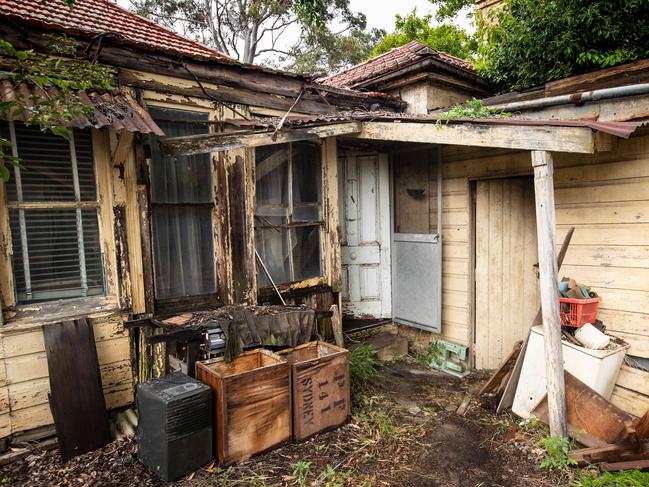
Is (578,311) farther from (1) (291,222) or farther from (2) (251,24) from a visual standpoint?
(2) (251,24)

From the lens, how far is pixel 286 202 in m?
5.06

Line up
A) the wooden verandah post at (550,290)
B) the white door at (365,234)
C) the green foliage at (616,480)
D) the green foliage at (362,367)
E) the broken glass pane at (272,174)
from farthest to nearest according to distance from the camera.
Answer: the white door at (365,234) < the broken glass pane at (272,174) < the green foliage at (362,367) < the wooden verandah post at (550,290) < the green foliage at (616,480)

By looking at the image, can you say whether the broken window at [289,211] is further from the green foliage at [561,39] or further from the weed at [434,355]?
the green foliage at [561,39]

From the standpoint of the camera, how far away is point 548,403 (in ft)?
11.4

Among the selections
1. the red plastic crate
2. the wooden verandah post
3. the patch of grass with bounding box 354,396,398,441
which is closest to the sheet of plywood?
the wooden verandah post

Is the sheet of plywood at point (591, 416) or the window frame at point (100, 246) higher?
the window frame at point (100, 246)

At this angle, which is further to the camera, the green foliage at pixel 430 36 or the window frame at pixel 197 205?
the green foliage at pixel 430 36

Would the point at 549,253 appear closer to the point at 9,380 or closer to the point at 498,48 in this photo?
the point at 498,48

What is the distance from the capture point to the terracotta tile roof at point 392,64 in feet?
18.8

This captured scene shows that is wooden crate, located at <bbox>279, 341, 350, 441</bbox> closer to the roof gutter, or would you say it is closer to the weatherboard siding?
the weatherboard siding

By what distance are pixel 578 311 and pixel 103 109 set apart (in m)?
4.45

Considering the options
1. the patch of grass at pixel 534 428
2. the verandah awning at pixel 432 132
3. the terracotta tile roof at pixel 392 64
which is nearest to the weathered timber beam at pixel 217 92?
the verandah awning at pixel 432 132

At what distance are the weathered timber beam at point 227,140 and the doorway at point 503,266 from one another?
2380mm

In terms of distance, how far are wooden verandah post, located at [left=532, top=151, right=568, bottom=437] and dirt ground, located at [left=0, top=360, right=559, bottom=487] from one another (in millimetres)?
433
